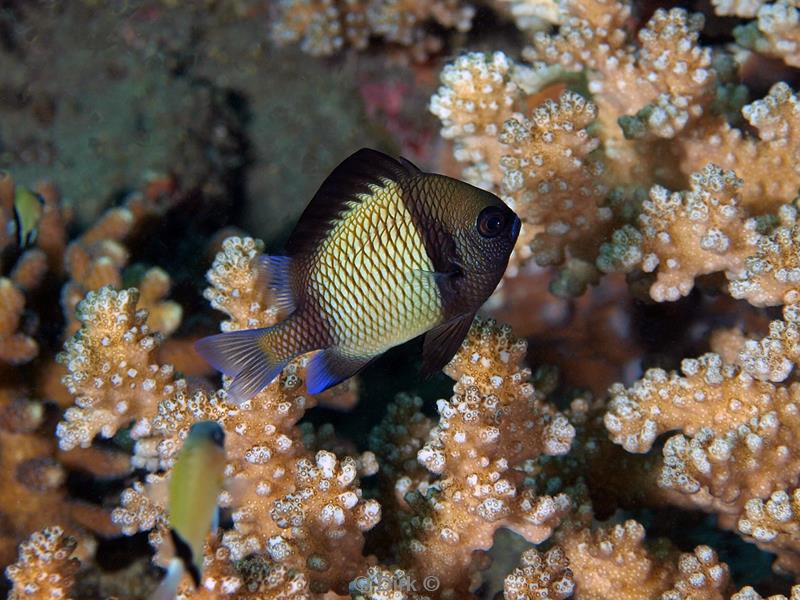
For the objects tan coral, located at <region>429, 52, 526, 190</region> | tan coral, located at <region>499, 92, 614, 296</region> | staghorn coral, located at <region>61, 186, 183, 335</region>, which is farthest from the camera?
staghorn coral, located at <region>61, 186, 183, 335</region>

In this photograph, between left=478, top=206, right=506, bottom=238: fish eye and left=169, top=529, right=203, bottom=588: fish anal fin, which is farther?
left=478, top=206, right=506, bottom=238: fish eye

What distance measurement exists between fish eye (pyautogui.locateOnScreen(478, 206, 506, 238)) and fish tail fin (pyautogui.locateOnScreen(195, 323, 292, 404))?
26.1 inches

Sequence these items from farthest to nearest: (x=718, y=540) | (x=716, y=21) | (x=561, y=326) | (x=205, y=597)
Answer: (x=716, y=21), (x=561, y=326), (x=718, y=540), (x=205, y=597)

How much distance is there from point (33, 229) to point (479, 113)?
8.69 ft

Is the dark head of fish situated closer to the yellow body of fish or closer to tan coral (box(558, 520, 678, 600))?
the yellow body of fish

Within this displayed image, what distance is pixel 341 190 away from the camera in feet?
6.84

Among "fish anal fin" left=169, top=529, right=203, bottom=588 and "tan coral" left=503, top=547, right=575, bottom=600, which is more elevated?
"fish anal fin" left=169, top=529, right=203, bottom=588

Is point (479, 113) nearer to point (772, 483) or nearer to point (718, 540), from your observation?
point (772, 483)

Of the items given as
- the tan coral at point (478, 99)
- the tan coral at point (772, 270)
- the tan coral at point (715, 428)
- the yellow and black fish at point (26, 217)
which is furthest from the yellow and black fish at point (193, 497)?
the yellow and black fish at point (26, 217)

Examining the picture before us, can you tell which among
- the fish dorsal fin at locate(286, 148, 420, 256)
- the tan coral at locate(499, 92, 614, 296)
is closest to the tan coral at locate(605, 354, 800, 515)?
the tan coral at locate(499, 92, 614, 296)

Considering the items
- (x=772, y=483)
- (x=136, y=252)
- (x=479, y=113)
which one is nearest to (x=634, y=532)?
(x=772, y=483)

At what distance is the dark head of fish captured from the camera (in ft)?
6.56

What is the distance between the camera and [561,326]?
3.46 meters

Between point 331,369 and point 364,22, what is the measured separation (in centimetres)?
325
